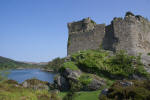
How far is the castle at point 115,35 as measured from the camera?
64.4 ft

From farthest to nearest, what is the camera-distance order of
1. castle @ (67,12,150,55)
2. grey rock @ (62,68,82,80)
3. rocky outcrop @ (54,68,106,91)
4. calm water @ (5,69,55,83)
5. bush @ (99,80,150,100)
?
1. calm water @ (5,69,55,83)
2. castle @ (67,12,150,55)
3. grey rock @ (62,68,82,80)
4. rocky outcrop @ (54,68,106,91)
5. bush @ (99,80,150,100)

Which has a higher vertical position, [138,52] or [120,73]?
[138,52]

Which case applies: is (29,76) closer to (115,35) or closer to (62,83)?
(62,83)

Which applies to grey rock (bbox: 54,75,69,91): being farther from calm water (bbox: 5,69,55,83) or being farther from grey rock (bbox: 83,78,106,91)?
calm water (bbox: 5,69,55,83)

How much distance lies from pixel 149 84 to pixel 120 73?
8045 millimetres

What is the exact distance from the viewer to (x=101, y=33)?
2258 centimetres

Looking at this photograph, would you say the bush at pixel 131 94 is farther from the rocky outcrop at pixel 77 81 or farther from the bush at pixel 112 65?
the bush at pixel 112 65

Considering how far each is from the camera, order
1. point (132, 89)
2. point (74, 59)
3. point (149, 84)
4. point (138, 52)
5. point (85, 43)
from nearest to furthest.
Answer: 1. point (132, 89)
2. point (149, 84)
3. point (138, 52)
4. point (74, 59)
5. point (85, 43)

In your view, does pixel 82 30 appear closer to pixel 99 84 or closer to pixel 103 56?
pixel 103 56

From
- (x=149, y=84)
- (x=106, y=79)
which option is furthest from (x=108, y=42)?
(x=149, y=84)

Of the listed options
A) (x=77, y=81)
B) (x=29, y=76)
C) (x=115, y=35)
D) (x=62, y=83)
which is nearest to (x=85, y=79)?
(x=77, y=81)

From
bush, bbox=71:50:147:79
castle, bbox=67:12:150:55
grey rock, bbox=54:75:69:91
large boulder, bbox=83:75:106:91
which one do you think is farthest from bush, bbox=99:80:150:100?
castle, bbox=67:12:150:55


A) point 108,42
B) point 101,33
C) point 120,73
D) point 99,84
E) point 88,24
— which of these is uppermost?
point 88,24

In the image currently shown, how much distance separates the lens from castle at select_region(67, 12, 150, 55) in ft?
64.4
